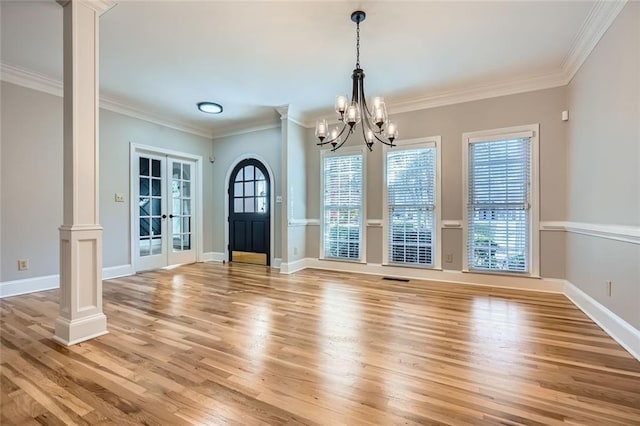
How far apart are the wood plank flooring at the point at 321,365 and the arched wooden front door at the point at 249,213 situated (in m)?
2.37

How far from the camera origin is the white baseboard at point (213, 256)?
20.3 ft

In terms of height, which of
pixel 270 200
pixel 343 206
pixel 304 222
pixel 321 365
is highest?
pixel 270 200

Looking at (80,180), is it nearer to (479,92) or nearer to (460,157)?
(460,157)

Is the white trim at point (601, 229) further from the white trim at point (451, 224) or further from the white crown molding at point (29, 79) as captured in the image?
the white crown molding at point (29, 79)

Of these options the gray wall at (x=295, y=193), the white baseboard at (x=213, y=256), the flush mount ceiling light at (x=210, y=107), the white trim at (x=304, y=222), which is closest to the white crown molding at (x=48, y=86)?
the flush mount ceiling light at (x=210, y=107)

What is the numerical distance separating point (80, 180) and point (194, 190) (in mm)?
3770

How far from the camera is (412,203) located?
459 centimetres

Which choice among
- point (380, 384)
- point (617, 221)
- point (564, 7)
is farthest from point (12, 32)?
point (617, 221)

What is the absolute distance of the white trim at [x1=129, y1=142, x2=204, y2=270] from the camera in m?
4.91

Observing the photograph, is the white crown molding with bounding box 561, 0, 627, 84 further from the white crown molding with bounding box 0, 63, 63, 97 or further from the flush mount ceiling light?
the white crown molding with bounding box 0, 63, 63, 97

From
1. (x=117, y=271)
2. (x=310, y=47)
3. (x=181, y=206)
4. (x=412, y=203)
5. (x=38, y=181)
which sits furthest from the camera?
(x=181, y=206)

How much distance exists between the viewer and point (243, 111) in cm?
520

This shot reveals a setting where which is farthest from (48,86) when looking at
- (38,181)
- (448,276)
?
(448,276)

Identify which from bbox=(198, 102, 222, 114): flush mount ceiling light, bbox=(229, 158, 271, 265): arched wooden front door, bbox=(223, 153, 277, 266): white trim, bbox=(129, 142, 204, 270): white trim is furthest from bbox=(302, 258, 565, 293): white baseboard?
bbox=(198, 102, 222, 114): flush mount ceiling light
